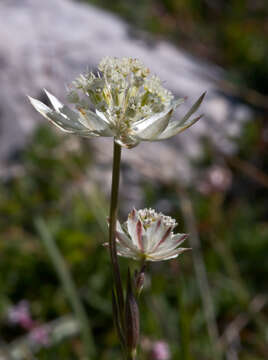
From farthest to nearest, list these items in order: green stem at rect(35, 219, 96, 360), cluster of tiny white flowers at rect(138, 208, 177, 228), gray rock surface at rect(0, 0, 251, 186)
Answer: gray rock surface at rect(0, 0, 251, 186) < green stem at rect(35, 219, 96, 360) < cluster of tiny white flowers at rect(138, 208, 177, 228)

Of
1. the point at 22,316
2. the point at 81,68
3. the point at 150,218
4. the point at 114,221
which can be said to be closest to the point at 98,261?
the point at 22,316

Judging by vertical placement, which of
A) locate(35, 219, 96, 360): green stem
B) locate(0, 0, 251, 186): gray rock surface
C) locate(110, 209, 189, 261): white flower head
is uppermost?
locate(110, 209, 189, 261): white flower head

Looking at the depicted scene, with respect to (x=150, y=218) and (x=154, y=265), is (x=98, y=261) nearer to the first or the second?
(x=154, y=265)

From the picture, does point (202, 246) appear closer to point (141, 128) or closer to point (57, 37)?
point (141, 128)

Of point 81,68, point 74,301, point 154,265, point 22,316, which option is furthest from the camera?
point 81,68

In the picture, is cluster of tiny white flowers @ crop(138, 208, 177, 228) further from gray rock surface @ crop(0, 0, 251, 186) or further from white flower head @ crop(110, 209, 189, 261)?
gray rock surface @ crop(0, 0, 251, 186)

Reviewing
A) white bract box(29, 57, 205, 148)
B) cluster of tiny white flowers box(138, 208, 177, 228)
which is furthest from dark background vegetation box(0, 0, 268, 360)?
white bract box(29, 57, 205, 148)

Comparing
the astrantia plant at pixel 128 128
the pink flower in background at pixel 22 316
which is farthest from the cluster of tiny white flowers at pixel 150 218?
the pink flower in background at pixel 22 316
